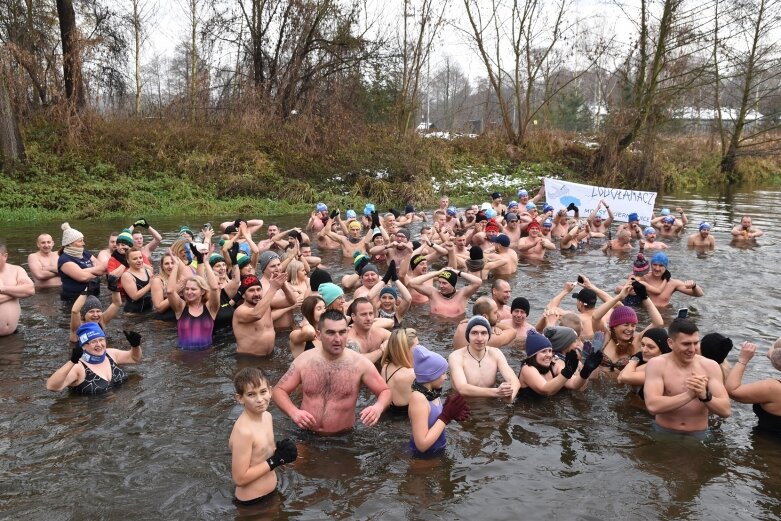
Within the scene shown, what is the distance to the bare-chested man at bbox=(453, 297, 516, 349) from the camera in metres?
6.67

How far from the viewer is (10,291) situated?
7680 mm

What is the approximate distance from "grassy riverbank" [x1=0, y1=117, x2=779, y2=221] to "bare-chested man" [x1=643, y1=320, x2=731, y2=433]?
1606 cm

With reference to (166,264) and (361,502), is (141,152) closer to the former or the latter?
(166,264)

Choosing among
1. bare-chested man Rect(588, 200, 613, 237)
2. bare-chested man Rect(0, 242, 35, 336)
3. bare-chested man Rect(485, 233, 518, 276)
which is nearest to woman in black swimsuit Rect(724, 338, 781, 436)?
bare-chested man Rect(485, 233, 518, 276)

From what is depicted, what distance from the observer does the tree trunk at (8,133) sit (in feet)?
59.6

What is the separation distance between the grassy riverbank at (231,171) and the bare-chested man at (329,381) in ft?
48.9

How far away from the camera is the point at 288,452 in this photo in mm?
3992

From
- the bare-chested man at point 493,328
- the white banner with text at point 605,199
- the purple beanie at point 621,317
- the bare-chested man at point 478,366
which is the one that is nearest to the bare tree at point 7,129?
the white banner with text at point 605,199

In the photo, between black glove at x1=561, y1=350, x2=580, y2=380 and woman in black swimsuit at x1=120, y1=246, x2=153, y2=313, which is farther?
woman in black swimsuit at x1=120, y1=246, x2=153, y2=313

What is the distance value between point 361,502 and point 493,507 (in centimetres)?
97

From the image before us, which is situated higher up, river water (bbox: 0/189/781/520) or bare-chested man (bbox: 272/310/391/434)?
bare-chested man (bbox: 272/310/391/434)

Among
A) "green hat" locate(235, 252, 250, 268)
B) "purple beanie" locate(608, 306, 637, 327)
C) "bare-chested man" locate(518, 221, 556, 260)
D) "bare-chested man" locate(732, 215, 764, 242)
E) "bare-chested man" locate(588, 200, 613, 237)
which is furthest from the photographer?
"bare-chested man" locate(588, 200, 613, 237)

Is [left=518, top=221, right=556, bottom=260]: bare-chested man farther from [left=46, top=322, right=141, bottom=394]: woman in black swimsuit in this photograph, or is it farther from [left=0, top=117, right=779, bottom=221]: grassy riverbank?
[left=46, top=322, right=141, bottom=394]: woman in black swimsuit

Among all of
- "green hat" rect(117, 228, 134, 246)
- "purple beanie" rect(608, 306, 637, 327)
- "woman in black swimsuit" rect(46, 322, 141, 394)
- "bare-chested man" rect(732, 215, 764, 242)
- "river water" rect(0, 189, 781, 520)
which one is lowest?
"river water" rect(0, 189, 781, 520)
